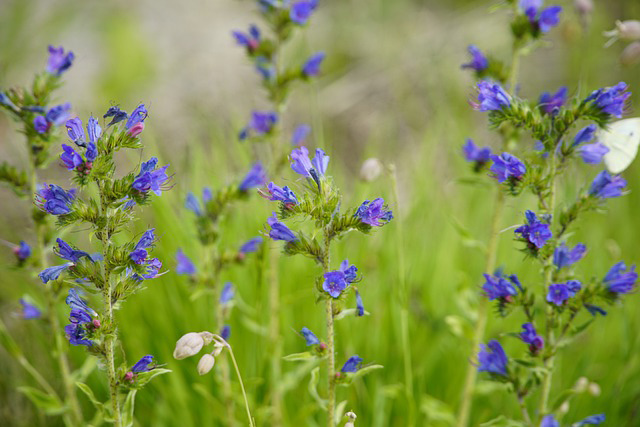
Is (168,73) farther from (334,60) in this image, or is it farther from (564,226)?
(564,226)

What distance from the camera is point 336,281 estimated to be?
1.67m

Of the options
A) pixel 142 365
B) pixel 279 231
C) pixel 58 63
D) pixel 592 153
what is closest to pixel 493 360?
pixel 592 153

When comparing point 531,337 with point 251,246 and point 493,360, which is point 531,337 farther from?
point 251,246

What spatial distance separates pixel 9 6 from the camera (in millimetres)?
6359

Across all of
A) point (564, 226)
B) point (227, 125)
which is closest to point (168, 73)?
point (227, 125)

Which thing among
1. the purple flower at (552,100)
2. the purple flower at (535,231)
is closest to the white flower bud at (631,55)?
the purple flower at (552,100)

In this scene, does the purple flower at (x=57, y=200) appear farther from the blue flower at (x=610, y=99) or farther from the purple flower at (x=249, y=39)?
the blue flower at (x=610, y=99)

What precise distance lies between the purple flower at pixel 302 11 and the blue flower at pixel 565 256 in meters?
1.52

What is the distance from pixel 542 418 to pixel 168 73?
572 cm

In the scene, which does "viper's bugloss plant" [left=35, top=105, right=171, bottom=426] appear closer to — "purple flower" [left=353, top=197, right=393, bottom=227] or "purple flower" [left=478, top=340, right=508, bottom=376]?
"purple flower" [left=353, top=197, right=393, bottom=227]

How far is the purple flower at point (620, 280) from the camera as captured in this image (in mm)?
1900

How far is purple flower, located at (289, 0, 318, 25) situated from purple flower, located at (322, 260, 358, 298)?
1.47 meters

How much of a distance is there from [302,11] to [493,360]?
5.57 feet

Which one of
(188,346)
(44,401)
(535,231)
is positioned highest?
(535,231)
